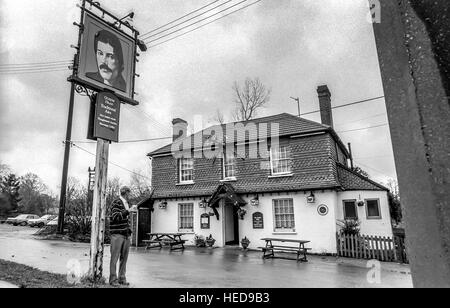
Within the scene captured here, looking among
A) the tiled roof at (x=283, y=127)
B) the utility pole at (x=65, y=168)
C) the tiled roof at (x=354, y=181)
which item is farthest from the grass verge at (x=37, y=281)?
the utility pole at (x=65, y=168)

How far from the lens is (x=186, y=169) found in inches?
751

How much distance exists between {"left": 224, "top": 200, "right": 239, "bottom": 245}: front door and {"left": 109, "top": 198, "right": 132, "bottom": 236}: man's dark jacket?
10.9 meters

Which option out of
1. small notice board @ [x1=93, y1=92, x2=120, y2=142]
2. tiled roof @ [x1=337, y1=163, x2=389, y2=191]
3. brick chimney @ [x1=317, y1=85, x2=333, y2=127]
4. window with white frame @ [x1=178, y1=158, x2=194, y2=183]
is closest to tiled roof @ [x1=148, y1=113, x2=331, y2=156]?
window with white frame @ [x1=178, y1=158, x2=194, y2=183]

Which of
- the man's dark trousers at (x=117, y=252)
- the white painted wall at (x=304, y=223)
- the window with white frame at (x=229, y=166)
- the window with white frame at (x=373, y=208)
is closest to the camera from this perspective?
the man's dark trousers at (x=117, y=252)

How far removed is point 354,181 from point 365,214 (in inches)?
73.0

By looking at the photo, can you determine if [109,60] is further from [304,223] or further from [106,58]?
[304,223]

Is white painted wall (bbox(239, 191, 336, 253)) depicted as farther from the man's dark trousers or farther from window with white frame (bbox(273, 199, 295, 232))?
the man's dark trousers

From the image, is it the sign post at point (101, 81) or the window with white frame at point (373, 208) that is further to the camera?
the window with white frame at point (373, 208)

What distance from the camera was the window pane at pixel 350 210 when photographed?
1477cm

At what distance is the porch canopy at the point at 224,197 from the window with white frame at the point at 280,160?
2474mm

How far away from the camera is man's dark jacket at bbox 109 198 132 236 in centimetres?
643

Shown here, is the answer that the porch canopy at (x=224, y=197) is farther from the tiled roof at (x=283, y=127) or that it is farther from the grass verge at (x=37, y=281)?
the grass verge at (x=37, y=281)
